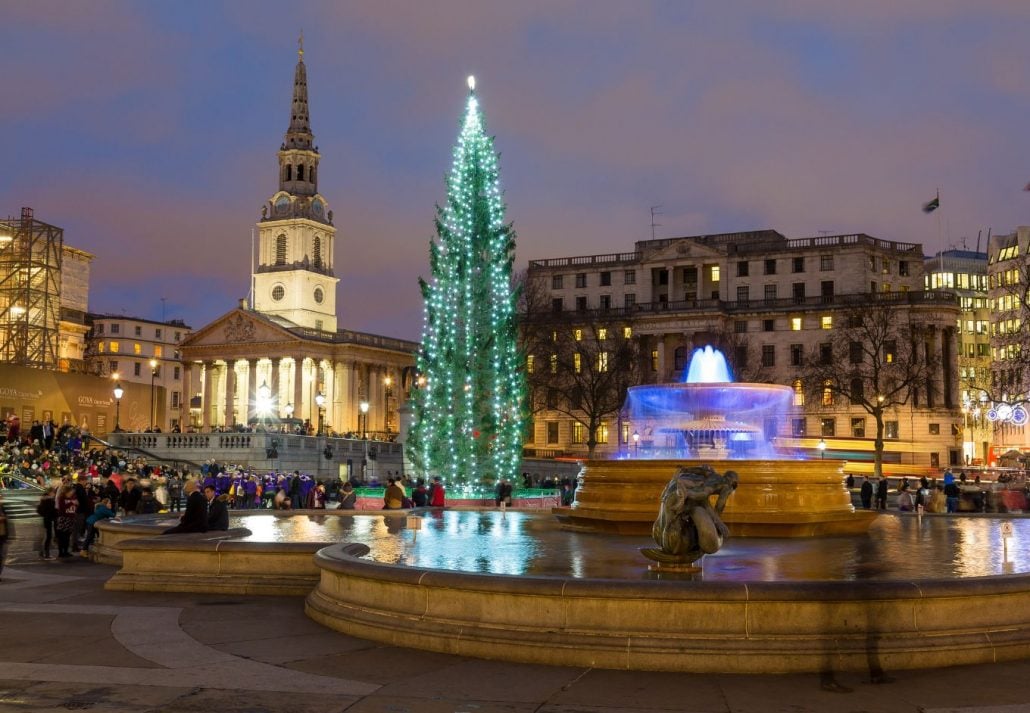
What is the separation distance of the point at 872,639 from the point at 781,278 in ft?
247

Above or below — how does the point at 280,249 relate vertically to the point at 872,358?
above

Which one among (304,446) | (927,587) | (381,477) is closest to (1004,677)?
(927,587)

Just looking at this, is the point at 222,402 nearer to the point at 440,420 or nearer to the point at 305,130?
the point at 305,130

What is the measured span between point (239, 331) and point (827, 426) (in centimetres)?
5438

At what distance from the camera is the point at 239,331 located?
98562mm

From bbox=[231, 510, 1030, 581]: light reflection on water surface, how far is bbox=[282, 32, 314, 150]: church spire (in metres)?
98.0

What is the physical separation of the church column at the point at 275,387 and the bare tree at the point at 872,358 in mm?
46862

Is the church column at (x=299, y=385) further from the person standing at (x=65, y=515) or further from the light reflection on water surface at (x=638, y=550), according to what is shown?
the person standing at (x=65, y=515)

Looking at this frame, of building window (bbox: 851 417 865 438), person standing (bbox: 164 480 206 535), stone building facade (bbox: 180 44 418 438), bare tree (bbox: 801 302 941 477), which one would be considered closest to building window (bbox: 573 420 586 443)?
stone building facade (bbox: 180 44 418 438)

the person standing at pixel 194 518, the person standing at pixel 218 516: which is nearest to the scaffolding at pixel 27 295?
the person standing at pixel 218 516

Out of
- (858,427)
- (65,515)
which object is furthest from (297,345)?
(65,515)

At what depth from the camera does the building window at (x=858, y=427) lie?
3063 inches

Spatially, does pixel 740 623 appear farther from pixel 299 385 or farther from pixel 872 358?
pixel 299 385

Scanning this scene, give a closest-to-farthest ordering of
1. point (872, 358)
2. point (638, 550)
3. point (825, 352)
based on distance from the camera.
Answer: point (638, 550), point (872, 358), point (825, 352)
